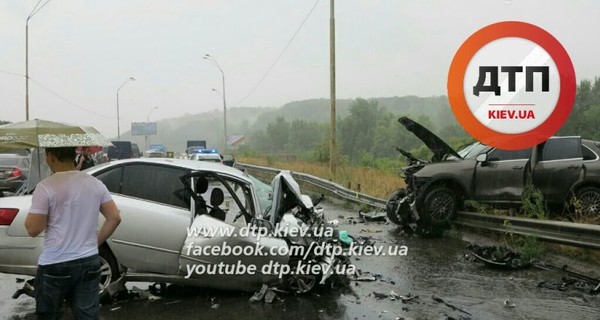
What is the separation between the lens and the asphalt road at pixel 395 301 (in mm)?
5301

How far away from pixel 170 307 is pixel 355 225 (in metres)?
6.70

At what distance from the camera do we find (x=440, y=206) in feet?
33.2

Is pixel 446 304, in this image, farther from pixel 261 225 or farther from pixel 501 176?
pixel 501 176

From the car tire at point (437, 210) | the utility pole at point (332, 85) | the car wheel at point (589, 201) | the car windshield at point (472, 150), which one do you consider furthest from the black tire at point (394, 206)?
the utility pole at point (332, 85)

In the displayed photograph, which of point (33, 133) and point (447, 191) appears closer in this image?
point (33, 133)

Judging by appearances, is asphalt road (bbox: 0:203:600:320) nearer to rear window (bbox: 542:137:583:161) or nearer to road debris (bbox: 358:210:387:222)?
rear window (bbox: 542:137:583:161)

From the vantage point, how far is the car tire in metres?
10.1

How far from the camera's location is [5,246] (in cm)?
527

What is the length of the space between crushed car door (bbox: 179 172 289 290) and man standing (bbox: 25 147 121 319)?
2034 millimetres

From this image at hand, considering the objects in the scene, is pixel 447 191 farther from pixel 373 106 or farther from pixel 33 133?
pixel 373 106

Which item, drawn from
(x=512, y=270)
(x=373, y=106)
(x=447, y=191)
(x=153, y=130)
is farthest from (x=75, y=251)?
(x=373, y=106)

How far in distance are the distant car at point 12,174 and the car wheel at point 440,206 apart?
1180 cm

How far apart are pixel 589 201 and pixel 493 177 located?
1655 mm

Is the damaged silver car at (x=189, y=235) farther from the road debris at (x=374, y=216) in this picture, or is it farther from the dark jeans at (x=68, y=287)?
the road debris at (x=374, y=216)
